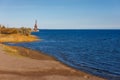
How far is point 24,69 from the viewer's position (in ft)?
98.2

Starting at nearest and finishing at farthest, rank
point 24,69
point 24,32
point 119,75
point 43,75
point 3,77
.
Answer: point 3,77 < point 43,75 < point 24,69 < point 119,75 < point 24,32

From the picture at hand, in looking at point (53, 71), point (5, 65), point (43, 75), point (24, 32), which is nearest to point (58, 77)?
point (43, 75)

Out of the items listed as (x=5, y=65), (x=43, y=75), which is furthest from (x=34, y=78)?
(x=5, y=65)

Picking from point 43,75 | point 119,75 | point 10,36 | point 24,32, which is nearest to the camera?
point 43,75

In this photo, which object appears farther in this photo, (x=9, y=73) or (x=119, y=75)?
(x=119, y=75)

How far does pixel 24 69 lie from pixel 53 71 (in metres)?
3.30

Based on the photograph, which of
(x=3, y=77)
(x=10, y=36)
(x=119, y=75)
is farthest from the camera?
(x=10, y=36)

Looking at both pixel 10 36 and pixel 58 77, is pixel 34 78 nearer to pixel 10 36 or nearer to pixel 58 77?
pixel 58 77

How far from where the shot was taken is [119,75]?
105ft

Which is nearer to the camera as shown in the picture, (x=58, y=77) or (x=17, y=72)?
(x=58, y=77)

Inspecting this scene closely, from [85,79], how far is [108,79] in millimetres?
3526

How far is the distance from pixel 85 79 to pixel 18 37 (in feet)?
243

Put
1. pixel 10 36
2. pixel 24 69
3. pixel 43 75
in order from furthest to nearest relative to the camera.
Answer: pixel 10 36 → pixel 24 69 → pixel 43 75

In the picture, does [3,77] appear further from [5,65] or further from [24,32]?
[24,32]
